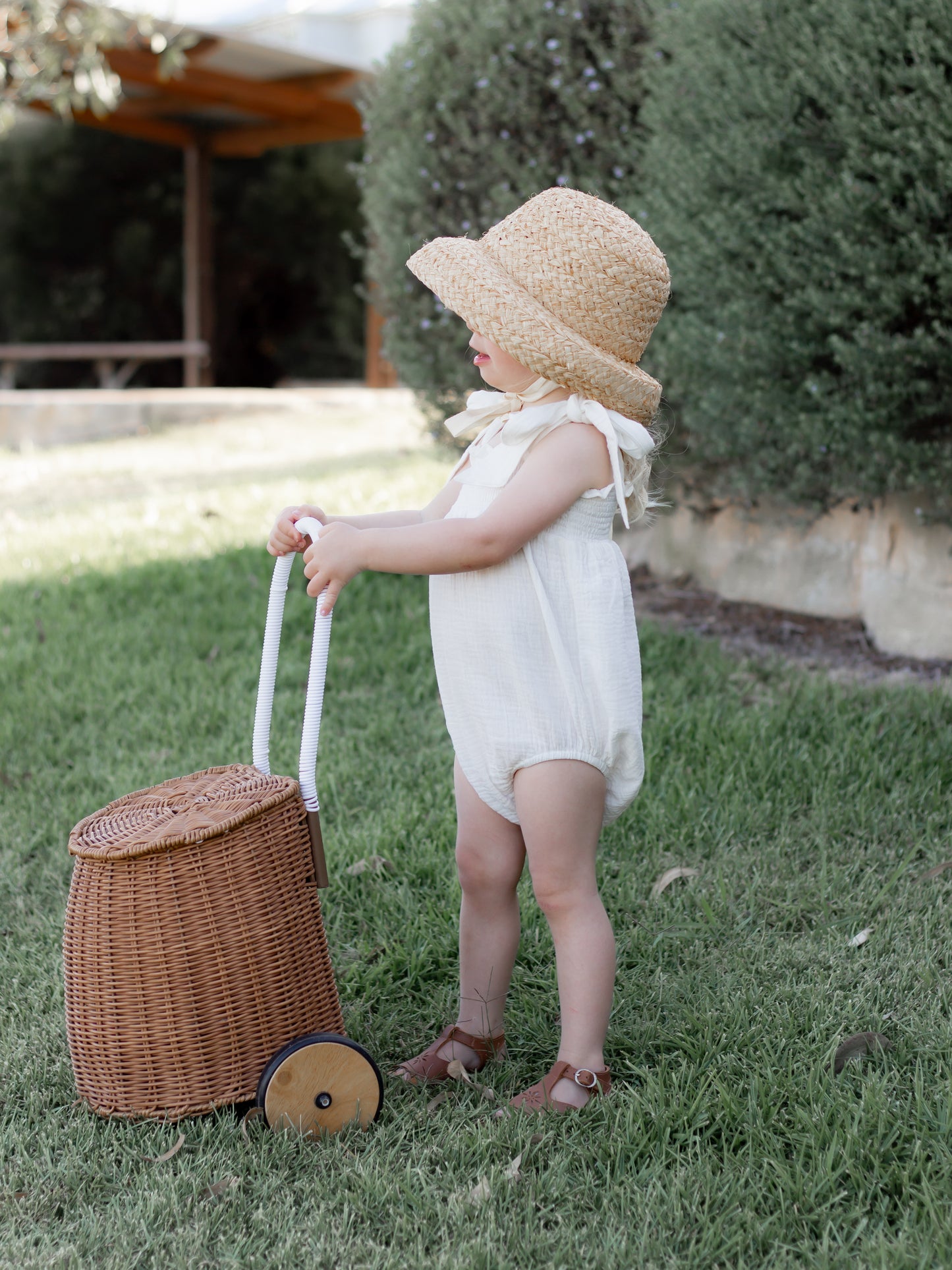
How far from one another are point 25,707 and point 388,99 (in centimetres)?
305

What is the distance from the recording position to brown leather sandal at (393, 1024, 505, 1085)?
2.22 metres

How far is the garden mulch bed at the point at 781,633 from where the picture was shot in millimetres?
4117

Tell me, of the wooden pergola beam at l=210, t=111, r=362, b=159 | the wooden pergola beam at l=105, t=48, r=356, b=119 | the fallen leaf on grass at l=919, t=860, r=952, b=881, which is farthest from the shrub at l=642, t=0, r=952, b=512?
the wooden pergola beam at l=210, t=111, r=362, b=159

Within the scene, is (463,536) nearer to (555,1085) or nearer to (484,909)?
(484,909)

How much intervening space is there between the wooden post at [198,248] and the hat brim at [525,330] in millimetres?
12831

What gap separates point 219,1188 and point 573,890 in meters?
0.72

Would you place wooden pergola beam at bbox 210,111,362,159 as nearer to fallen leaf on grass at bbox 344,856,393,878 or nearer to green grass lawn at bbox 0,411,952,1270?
green grass lawn at bbox 0,411,952,1270

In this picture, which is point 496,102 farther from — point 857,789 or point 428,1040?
point 428,1040

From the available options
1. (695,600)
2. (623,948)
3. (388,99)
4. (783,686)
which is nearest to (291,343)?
(388,99)

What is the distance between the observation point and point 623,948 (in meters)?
2.61

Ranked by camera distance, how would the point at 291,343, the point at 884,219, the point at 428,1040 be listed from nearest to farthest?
Answer: the point at 428,1040
the point at 884,219
the point at 291,343

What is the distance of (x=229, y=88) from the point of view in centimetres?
1248

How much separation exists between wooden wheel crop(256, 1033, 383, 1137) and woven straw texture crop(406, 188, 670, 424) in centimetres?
116

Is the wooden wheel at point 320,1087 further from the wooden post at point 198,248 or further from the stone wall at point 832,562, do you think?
the wooden post at point 198,248
